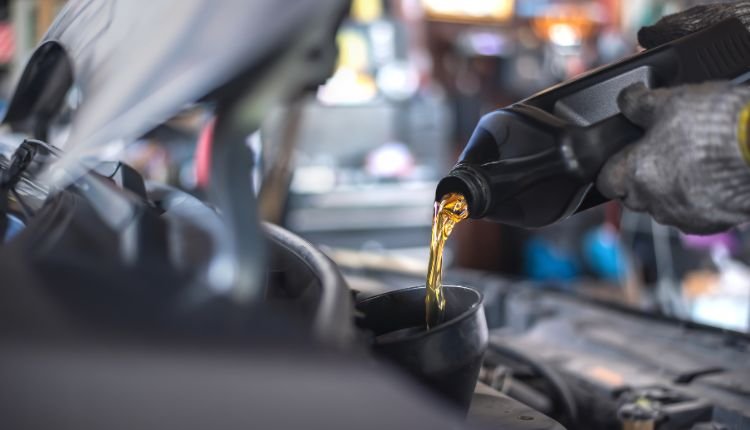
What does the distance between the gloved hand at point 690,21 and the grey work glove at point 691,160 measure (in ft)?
1.02

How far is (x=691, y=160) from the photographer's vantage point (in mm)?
670

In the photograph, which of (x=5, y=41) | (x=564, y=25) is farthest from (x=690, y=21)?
(x=564, y=25)

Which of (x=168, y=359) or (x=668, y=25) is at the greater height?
(x=668, y=25)

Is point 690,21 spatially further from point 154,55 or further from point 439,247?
point 154,55

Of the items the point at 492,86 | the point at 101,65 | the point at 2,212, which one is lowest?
the point at 492,86

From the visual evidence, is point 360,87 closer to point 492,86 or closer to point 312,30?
point 492,86

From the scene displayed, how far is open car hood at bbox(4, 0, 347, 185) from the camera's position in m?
0.57

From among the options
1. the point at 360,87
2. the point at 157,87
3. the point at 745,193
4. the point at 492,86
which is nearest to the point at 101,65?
the point at 157,87

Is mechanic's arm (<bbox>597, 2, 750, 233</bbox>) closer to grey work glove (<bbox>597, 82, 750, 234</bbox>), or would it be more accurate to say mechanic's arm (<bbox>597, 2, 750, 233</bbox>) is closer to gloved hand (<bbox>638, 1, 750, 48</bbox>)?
grey work glove (<bbox>597, 82, 750, 234</bbox>)

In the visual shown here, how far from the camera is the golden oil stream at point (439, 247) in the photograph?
0.75m

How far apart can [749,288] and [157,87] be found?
236 centimetres

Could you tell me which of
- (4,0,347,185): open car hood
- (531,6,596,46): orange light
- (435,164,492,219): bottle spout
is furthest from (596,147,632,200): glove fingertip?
(531,6,596,46): orange light

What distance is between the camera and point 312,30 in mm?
572

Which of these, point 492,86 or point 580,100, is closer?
point 580,100
